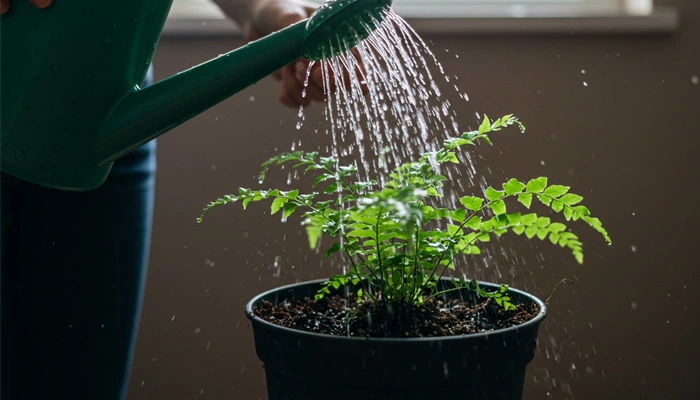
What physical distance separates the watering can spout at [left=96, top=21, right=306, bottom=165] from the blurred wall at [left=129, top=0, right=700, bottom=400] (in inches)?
30.6

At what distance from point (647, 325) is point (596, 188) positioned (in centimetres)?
32

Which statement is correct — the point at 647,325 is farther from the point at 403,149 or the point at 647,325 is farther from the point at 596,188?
the point at 403,149

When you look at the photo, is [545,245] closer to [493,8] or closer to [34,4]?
[493,8]

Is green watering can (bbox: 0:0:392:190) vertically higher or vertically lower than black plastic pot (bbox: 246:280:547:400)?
higher

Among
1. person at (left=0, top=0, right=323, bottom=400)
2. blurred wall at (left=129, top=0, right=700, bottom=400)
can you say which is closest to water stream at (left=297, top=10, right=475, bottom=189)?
blurred wall at (left=129, top=0, right=700, bottom=400)

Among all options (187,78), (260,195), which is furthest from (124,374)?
(187,78)

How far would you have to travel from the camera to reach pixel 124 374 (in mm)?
880

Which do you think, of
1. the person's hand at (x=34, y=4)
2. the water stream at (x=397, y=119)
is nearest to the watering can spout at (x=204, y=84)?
the person's hand at (x=34, y=4)

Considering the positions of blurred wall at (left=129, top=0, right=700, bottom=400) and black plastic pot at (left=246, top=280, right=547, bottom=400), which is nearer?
black plastic pot at (left=246, top=280, right=547, bottom=400)

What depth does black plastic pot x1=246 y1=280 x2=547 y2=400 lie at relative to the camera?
0.56m

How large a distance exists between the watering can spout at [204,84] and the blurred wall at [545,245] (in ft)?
2.55

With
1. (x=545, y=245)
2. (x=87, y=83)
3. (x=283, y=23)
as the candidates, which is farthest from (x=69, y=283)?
(x=545, y=245)

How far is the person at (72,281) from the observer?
77 cm

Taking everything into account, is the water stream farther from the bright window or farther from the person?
the person
